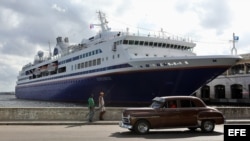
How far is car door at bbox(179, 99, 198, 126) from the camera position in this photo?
603 inches

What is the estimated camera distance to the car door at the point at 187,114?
15.3m

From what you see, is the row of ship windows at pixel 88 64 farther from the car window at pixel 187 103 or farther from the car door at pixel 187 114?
the car door at pixel 187 114

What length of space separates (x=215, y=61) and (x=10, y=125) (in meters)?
26.8

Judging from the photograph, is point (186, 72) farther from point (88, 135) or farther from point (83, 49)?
point (88, 135)

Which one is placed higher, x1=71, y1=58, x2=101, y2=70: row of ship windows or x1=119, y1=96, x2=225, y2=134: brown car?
x1=71, y1=58, x2=101, y2=70: row of ship windows

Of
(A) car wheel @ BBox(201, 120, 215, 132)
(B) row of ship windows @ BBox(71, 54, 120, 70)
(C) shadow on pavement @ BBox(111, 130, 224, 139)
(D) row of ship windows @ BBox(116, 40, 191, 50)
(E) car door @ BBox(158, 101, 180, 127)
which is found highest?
(D) row of ship windows @ BBox(116, 40, 191, 50)

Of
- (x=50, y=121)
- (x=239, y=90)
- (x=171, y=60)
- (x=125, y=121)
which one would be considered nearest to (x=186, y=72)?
(x=171, y=60)

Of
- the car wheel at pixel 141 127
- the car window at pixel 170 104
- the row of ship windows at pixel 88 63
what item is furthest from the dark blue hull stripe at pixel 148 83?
the car wheel at pixel 141 127

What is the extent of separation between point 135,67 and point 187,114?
26377mm

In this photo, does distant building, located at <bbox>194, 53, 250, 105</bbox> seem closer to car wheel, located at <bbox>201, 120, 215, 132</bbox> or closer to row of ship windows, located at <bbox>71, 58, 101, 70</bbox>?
row of ship windows, located at <bbox>71, 58, 101, 70</bbox>

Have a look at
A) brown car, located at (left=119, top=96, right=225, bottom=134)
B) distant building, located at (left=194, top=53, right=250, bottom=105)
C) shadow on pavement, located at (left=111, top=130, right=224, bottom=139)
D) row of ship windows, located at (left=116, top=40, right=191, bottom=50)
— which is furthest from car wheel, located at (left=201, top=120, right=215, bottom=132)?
distant building, located at (left=194, top=53, right=250, bottom=105)

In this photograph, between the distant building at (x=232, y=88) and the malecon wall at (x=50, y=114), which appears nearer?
the malecon wall at (x=50, y=114)

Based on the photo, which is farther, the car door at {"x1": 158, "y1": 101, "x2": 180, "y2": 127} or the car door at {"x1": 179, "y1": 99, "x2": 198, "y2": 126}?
the car door at {"x1": 179, "y1": 99, "x2": 198, "y2": 126}

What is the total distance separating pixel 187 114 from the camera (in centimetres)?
1539
